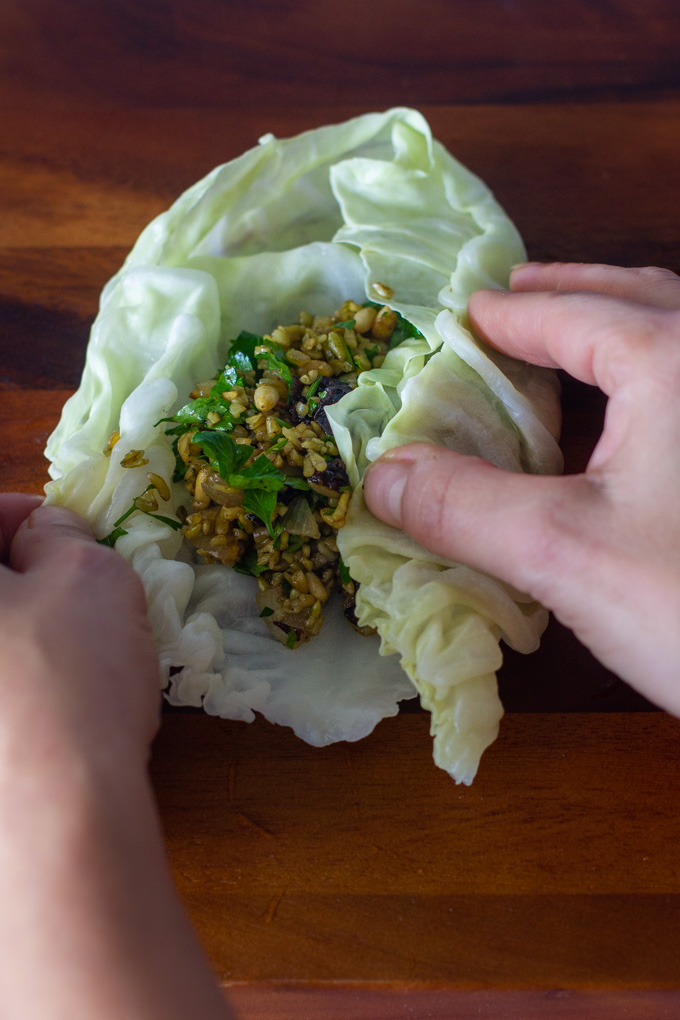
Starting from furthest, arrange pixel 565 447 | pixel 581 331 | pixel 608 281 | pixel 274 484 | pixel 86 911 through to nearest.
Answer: pixel 565 447 < pixel 608 281 < pixel 274 484 < pixel 581 331 < pixel 86 911

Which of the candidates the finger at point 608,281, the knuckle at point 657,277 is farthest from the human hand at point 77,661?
the knuckle at point 657,277

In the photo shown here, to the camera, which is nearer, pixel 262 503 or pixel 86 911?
pixel 86 911

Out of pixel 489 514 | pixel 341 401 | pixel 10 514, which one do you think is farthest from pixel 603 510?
pixel 10 514

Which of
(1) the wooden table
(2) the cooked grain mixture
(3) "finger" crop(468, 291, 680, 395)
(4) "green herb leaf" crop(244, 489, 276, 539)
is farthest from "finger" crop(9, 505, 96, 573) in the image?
(3) "finger" crop(468, 291, 680, 395)

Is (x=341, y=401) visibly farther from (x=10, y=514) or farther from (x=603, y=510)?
(x=10, y=514)

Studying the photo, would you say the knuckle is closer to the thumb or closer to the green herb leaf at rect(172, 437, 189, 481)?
the thumb

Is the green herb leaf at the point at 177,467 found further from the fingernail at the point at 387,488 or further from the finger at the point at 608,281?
the finger at the point at 608,281
